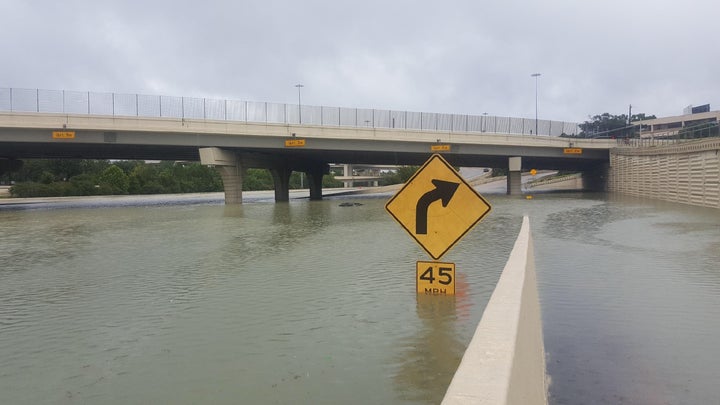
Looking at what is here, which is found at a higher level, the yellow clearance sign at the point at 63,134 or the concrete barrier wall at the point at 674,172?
the yellow clearance sign at the point at 63,134

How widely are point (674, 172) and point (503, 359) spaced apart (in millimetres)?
37919

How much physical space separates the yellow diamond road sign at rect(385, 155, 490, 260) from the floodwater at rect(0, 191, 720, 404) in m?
1.01

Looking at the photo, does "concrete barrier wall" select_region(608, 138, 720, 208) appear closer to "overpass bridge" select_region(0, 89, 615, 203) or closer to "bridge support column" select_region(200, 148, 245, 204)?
"overpass bridge" select_region(0, 89, 615, 203)

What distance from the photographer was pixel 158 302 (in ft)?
28.2

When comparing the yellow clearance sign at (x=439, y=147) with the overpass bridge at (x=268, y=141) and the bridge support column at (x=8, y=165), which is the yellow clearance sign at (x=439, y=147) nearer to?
the overpass bridge at (x=268, y=141)

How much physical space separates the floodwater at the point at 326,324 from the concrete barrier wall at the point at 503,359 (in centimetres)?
76

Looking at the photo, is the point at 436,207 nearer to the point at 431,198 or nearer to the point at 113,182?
the point at 431,198

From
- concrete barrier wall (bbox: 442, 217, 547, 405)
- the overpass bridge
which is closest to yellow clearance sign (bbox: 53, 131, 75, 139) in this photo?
the overpass bridge

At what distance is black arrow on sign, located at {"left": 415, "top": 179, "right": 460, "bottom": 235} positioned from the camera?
7.50 m

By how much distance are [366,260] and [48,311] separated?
666 cm

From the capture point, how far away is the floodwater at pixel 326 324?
491 cm

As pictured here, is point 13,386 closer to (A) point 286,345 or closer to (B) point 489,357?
(A) point 286,345

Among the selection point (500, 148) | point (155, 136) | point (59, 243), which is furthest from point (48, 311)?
point (500, 148)

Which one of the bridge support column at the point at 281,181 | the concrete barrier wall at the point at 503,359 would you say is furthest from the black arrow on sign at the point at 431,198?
the bridge support column at the point at 281,181
